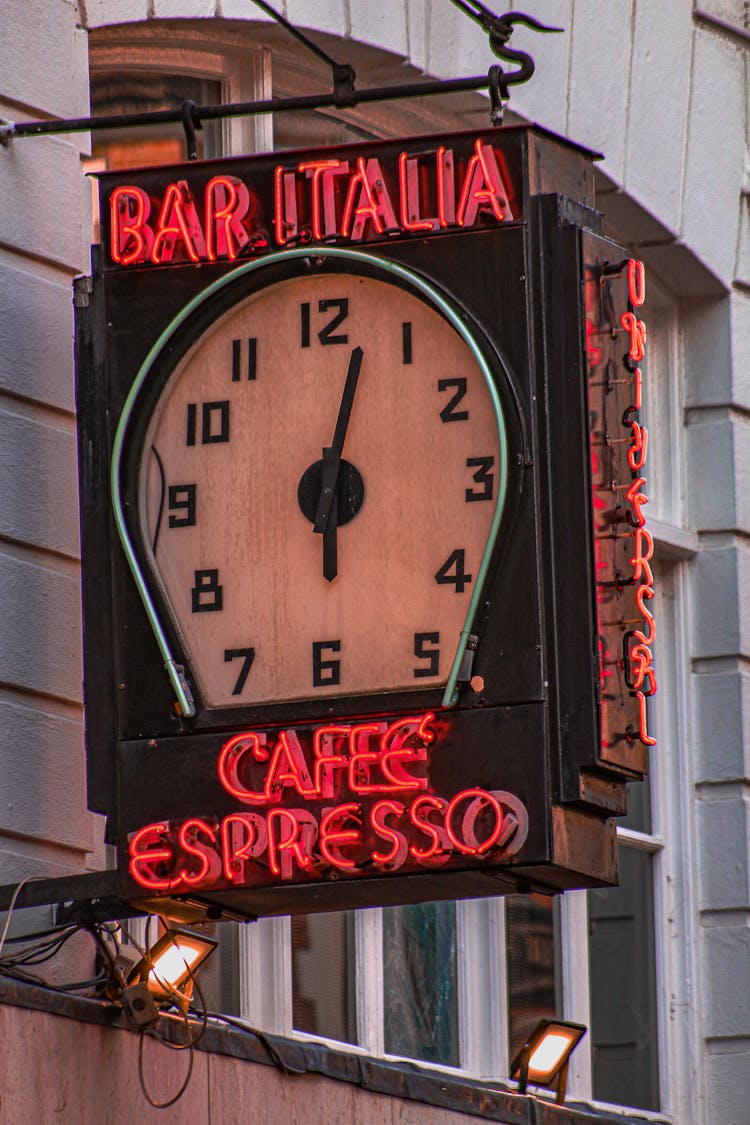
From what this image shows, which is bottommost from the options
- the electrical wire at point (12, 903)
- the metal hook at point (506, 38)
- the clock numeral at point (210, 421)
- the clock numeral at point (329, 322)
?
the electrical wire at point (12, 903)

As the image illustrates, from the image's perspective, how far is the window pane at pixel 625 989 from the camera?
1078cm

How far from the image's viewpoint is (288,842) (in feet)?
23.5

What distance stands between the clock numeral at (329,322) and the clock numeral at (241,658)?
35.6 inches

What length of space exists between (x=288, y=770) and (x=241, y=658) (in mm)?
397

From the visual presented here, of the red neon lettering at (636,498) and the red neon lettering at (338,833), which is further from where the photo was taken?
the red neon lettering at (636,498)

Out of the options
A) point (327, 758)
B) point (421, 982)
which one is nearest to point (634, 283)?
point (327, 758)

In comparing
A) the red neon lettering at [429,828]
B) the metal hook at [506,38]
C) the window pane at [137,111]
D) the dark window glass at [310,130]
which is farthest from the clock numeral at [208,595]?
the dark window glass at [310,130]

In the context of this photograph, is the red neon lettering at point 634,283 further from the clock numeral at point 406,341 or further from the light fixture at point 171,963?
the light fixture at point 171,963

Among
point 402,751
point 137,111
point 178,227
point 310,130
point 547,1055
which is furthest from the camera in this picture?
point 310,130

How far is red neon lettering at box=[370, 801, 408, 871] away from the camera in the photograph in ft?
23.2

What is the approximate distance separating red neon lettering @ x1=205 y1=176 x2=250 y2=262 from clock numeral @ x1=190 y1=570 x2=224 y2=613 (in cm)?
94

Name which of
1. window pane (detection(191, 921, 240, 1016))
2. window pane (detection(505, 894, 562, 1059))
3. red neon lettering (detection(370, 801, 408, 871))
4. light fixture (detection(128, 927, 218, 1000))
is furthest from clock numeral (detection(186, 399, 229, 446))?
window pane (detection(505, 894, 562, 1059))

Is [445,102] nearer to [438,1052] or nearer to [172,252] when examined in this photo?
[172,252]

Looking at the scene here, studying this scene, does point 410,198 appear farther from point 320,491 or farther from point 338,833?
point 338,833
